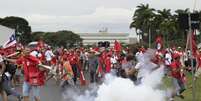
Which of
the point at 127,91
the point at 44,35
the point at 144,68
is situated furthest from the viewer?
the point at 44,35

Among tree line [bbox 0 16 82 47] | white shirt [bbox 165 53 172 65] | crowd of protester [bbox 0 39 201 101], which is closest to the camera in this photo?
crowd of protester [bbox 0 39 201 101]

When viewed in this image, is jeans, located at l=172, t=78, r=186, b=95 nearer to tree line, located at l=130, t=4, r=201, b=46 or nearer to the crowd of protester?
the crowd of protester

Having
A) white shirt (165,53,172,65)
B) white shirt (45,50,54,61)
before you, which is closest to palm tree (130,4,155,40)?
white shirt (45,50,54,61)

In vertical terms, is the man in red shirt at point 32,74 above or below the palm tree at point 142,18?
above

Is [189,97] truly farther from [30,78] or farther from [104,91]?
[104,91]

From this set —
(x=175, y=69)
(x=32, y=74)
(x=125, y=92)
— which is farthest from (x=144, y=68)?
(x=175, y=69)

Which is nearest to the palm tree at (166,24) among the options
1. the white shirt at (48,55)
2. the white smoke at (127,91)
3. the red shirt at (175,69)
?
the white shirt at (48,55)

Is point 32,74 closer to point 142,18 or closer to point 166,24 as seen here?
point 166,24

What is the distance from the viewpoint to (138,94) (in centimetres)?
1225

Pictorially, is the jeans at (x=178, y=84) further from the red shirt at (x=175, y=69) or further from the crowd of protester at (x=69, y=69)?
the red shirt at (x=175, y=69)

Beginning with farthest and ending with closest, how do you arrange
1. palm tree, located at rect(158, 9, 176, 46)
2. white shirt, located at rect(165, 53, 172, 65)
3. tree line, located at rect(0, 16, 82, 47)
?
tree line, located at rect(0, 16, 82, 47) → palm tree, located at rect(158, 9, 176, 46) → white shirt, located at rect(165, 53, 172, 65)

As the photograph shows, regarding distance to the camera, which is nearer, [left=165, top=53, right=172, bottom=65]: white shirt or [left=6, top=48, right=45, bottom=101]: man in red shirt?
[left=6, top=48, right=45, bottom=101]: man in red shirt

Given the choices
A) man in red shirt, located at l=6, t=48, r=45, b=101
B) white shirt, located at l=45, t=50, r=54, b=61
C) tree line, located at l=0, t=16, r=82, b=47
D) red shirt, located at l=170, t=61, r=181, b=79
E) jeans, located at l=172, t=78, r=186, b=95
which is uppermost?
man in red shirt, located at l=6, t=48, r=45, b=101

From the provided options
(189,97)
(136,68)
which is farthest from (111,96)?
(189,97)
